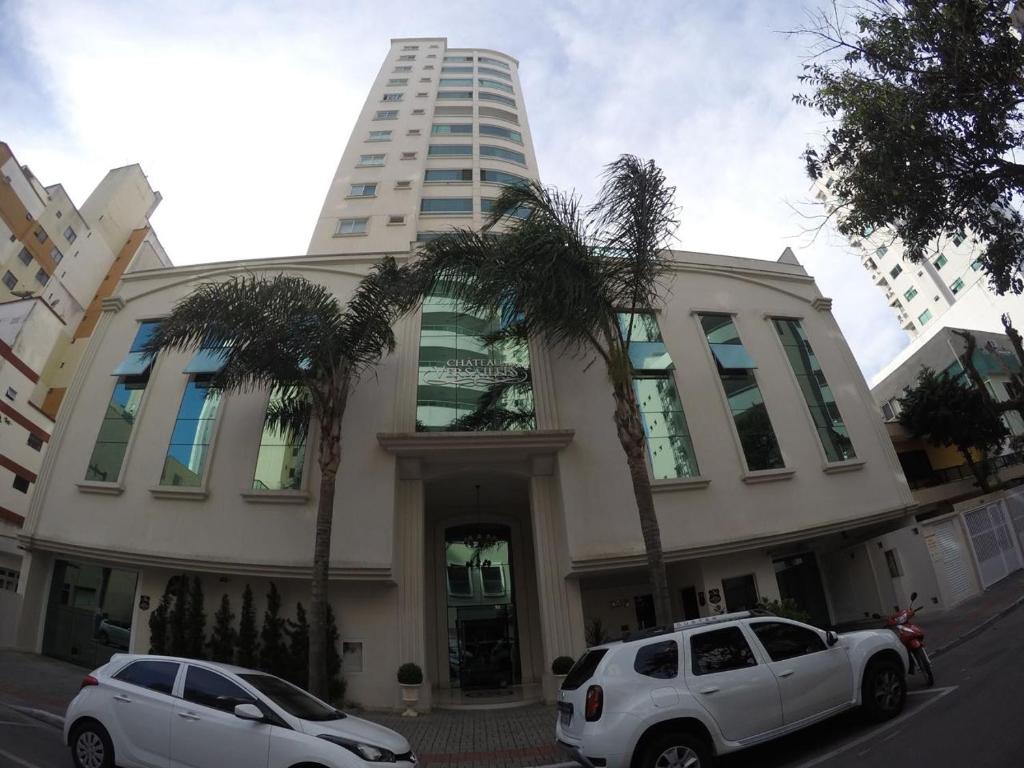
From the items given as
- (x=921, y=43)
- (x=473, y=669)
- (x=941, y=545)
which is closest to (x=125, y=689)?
(x=473, y=669)

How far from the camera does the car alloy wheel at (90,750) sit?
18.0 feet

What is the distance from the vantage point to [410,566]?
12367 mm

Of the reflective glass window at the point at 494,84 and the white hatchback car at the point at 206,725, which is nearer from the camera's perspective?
the white hatchback car at the point at 206,725

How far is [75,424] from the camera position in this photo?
1477 centimetres

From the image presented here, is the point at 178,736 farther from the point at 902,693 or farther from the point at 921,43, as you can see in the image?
the point at 921,43

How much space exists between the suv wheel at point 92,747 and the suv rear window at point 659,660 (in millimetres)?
5493

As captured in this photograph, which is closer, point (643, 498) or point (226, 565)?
point (643, 498)

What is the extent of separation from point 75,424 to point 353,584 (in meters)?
9.48

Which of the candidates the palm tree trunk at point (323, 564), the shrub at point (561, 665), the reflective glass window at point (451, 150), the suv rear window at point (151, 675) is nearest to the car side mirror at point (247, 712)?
the suv rear window at point (151, 675)

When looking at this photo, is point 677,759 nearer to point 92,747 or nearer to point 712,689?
point 712,689

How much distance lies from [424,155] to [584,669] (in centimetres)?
2641

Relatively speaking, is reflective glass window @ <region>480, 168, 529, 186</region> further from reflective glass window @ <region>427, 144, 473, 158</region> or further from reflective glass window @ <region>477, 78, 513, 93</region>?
reflective glass window @ <region>477, 78, 513, 93</region>

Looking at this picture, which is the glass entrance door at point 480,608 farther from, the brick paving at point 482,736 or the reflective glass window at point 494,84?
the reflective glass window at point 494,84

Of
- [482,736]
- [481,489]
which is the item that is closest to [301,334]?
[481,489]
